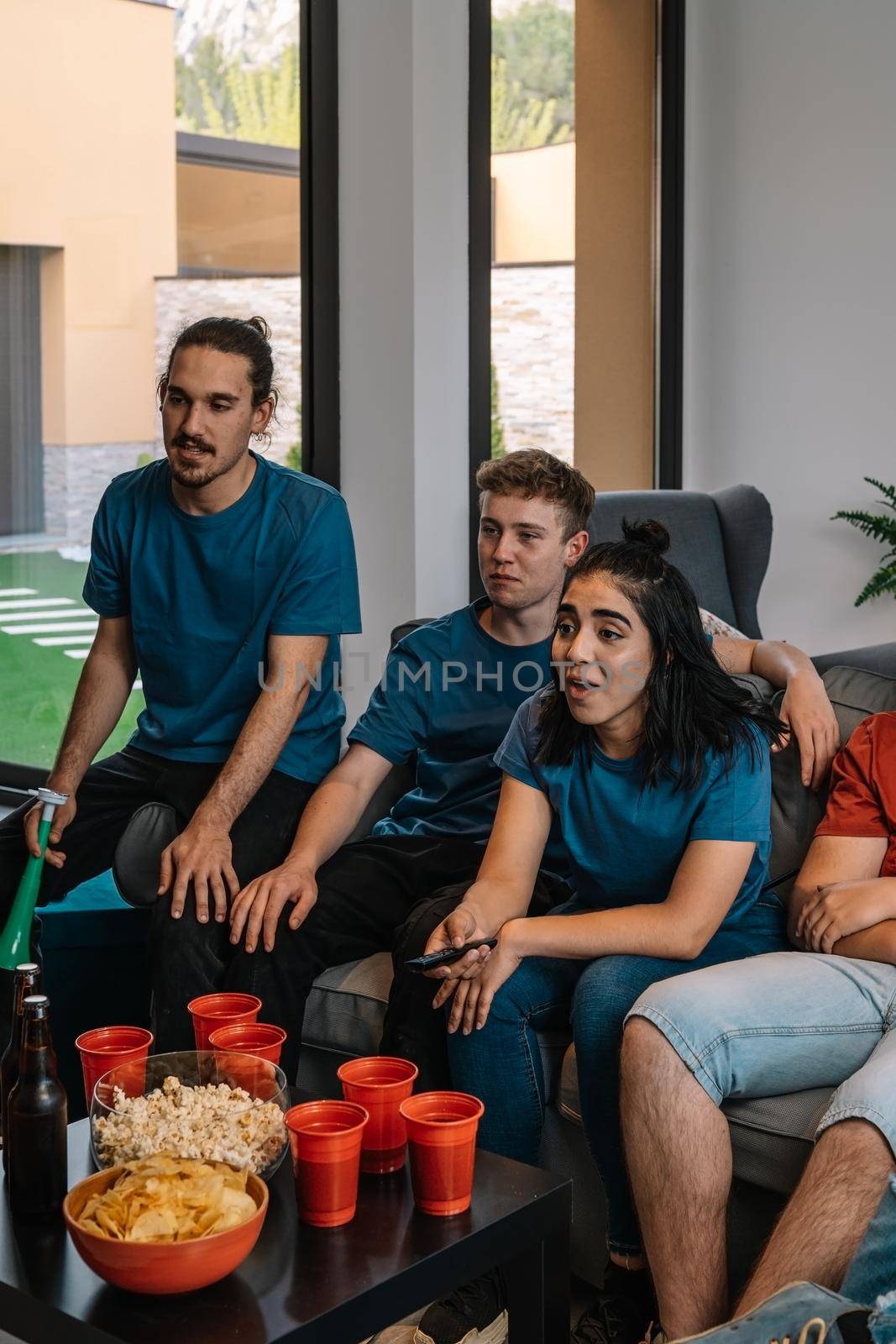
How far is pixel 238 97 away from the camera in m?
3.87

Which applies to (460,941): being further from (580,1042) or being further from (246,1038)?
(246,1038)

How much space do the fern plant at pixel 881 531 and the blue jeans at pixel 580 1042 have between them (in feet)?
7.10

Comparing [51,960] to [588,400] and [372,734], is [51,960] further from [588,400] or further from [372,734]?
[588,400]

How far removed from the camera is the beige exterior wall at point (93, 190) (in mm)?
4023

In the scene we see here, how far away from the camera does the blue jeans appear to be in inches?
75.0

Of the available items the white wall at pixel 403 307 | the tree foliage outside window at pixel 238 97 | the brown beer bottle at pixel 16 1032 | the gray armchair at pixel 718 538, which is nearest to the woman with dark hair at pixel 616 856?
the brown beer bottle at pixel 16 1032

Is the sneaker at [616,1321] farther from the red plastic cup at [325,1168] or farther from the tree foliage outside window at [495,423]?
the tree foliage outside window at [495,423]

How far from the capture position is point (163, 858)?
2.33 meters

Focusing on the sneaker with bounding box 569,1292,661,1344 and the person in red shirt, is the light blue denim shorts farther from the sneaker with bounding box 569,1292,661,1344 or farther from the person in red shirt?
the sneaker with bounding box 569,1292,661,1344

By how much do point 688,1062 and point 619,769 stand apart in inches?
17.7

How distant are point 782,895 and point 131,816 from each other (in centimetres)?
110

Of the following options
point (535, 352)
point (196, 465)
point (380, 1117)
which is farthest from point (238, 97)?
point (380, 1117)

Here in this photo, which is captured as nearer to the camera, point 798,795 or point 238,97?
point 798,795

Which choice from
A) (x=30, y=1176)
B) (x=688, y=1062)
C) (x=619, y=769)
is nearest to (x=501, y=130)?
(x=619, y=769)
